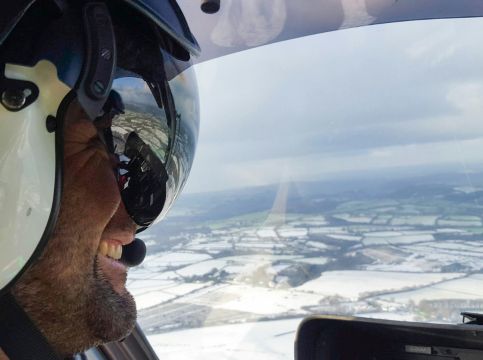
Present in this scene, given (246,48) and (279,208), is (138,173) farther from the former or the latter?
(279,208)

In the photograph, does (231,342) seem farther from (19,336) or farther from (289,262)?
(19,336)

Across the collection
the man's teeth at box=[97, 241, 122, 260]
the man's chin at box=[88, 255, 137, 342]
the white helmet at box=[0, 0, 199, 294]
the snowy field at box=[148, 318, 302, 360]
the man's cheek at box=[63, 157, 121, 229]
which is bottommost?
the snowy field at box=[148, 318, 302, 360]

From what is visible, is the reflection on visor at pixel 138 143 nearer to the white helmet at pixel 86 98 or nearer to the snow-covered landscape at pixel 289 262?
the white helmet at pixel 86 98

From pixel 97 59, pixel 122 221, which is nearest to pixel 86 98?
pixel 97 59

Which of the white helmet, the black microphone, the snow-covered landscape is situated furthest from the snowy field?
the white helmet

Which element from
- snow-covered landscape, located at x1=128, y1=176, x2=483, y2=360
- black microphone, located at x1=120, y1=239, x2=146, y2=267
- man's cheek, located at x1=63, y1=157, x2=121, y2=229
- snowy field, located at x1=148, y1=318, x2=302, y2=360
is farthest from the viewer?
snowy field, located at x1=148, y1=318, x2=302, y2=360

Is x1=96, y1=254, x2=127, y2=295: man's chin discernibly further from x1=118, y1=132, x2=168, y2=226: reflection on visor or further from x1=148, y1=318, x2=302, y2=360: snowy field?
x1=148, y1=318, x2=302, y2=360: snowy field
